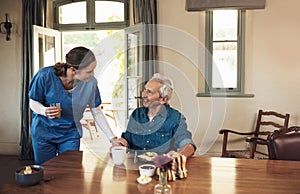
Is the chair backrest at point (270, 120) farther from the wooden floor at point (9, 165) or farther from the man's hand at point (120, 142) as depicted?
the wooden floor at point (9, 165)

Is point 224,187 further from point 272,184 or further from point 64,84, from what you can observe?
point 64,84

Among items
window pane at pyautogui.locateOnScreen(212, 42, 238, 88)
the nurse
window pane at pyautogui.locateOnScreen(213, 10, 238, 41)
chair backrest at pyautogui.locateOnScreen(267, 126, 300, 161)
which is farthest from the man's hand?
window pane at pyautogui.locateOnScreen(213, 10, 238, 41)

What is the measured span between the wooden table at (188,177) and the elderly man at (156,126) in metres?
0.22

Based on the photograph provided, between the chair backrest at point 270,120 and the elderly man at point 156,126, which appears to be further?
the chair backrest at point 270,120

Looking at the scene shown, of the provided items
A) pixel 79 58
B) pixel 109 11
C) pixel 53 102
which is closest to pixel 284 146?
pixel 79 58

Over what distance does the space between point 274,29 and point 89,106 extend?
2631mm

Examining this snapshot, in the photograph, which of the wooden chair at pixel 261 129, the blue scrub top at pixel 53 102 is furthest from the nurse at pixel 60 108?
the wooden chair at pixel 261 129

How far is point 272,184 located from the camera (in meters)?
1.49

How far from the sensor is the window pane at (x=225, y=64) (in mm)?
4258

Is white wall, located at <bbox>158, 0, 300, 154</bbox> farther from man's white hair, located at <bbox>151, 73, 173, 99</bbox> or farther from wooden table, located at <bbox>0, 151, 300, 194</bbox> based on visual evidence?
wooden table, located at <bbox>0, 151, 300, 194</bbox>

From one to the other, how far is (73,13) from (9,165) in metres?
2.26

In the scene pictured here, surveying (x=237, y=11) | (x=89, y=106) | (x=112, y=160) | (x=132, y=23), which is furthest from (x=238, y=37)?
(x=112, y=160)

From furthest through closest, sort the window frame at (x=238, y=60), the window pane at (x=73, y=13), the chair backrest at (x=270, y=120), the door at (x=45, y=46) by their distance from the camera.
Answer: the window pane at (x=73, y=13) < the door at (x=45, y=46) < the window frame at (x=238, y=60) < the chair backrest at (x=270, y=120)

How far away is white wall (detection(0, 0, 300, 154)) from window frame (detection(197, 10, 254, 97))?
0.06 metres
